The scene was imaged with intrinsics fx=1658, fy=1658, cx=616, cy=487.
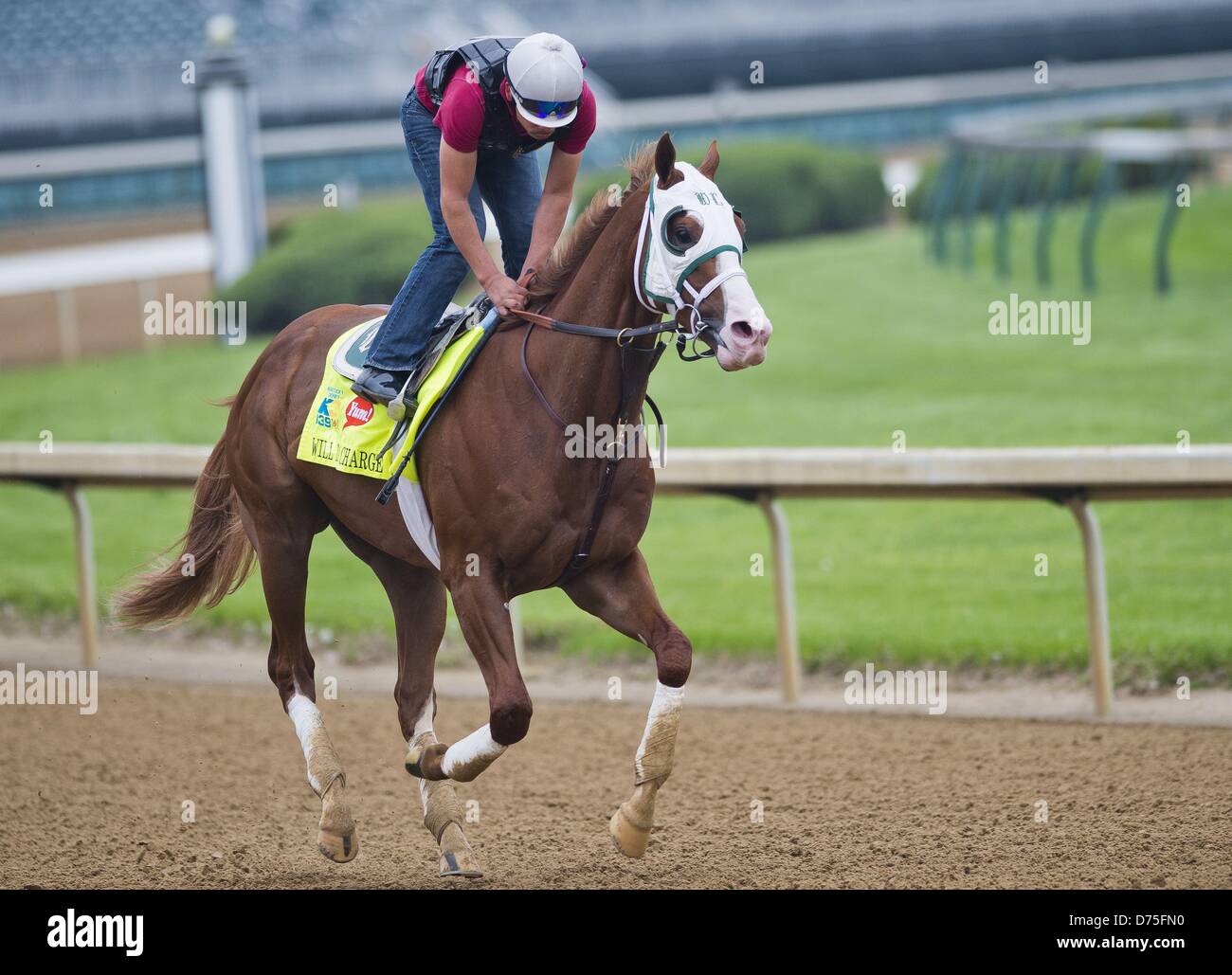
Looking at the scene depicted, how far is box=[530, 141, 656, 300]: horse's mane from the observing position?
4387 mm

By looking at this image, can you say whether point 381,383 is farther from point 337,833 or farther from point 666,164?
point 337,833

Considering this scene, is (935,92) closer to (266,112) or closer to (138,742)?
(266,112)

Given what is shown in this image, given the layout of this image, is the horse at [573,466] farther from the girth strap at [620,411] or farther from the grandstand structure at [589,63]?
the grandstand structure at [589,63]

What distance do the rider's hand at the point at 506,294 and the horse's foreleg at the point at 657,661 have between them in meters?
0.76

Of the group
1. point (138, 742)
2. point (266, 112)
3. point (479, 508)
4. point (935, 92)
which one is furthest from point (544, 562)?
point (266, 112)

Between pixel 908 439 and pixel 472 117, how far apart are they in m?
6.07

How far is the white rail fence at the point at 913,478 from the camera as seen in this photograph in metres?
6.07

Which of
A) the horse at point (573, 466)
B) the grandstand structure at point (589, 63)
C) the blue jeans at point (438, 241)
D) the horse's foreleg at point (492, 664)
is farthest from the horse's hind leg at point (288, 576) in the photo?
the grandstand structure at point (589, 63)

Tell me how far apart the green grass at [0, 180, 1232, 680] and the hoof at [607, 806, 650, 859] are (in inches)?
115

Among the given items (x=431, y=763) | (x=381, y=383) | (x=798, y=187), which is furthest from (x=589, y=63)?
(x=431, y=763)

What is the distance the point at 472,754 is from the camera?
14.7ft
